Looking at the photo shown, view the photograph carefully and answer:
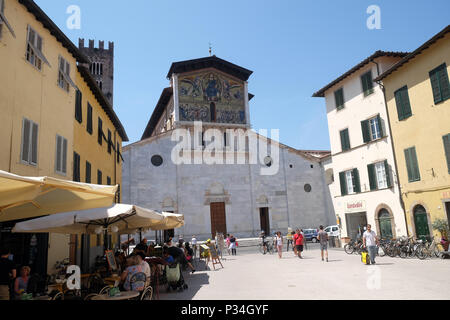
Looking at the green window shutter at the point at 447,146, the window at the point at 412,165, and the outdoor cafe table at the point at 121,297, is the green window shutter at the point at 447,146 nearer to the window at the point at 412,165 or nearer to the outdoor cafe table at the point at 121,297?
the window at the point at 412,165

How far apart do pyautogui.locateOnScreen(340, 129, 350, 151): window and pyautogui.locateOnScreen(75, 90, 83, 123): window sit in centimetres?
1588

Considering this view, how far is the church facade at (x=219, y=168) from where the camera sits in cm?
3127

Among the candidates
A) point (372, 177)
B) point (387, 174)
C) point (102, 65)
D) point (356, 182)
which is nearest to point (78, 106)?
point (387, 174)

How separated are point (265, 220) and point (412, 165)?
18.7 metres

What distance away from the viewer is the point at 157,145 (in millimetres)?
31938

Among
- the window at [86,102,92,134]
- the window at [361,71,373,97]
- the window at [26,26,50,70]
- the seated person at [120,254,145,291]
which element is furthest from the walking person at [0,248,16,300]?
the window at [361,71,373,97]

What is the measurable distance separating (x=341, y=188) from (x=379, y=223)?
3812 mm

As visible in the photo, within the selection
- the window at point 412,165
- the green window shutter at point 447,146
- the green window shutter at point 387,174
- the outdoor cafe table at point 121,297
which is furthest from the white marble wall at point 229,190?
the outdoor cafe table at point 121,297

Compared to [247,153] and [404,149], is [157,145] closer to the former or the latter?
[247,153]

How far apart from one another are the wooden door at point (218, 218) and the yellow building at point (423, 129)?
58.7 feet

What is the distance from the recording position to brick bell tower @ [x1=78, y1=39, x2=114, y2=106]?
44.0 metres

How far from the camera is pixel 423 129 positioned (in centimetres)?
1599

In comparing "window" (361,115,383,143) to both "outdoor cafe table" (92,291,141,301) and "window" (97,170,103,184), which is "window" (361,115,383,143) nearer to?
"window" (97,170,103,184)
